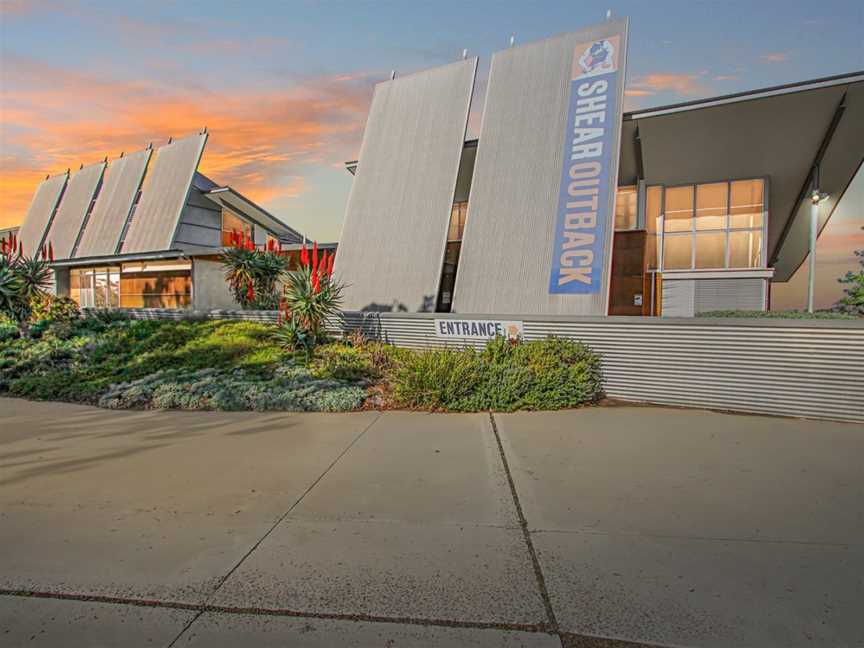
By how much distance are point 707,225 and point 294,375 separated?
1522 cm

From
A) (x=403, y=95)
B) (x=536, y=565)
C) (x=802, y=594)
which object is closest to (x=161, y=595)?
(x=536, y=565)

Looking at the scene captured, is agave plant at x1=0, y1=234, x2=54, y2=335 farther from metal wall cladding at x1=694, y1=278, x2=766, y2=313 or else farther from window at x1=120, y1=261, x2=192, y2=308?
metal wall cladding at x1=694, y1=278, x2=766, y2=313

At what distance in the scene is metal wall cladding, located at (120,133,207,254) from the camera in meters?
23.7

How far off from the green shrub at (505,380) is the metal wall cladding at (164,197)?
68.5 ft

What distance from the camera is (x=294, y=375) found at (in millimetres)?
8000

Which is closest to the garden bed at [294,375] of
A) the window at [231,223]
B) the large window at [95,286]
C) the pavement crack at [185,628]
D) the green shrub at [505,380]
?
the green shrub at [505,380]

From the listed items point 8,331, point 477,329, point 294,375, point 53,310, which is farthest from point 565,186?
point 8,331

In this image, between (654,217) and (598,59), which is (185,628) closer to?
(598,59)

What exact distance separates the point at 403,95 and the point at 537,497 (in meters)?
13.7

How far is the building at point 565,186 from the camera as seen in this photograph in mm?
11102

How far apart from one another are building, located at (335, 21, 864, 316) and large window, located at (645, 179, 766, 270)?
4 centimetres

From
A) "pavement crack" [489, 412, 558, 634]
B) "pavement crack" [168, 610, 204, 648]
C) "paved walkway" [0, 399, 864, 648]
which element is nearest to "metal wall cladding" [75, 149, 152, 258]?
"paved walkway" [0, 399, 864, 648]

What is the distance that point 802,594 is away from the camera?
8.04ft

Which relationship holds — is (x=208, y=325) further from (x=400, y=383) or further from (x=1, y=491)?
(x=1, y=491)
